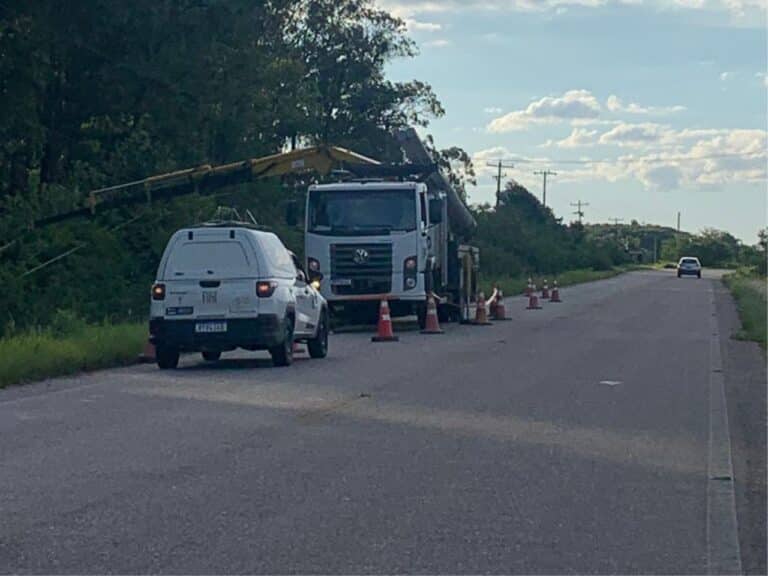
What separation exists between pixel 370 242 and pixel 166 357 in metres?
9.61

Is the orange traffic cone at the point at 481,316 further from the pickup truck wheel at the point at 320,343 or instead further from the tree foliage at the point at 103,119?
the pickup truck wheel at the point at 320,343

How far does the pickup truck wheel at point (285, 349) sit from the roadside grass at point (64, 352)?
2.32 metres

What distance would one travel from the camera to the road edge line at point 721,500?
8.31m

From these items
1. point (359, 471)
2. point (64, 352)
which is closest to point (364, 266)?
point (64, 352)

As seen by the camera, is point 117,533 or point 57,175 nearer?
point 117,533

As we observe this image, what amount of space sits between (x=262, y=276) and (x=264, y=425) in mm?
6593

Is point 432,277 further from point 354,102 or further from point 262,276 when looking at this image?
point 354,102

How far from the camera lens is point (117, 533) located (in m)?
8.61

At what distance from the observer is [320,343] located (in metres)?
22.6

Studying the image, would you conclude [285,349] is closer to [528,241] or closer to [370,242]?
[370,242]

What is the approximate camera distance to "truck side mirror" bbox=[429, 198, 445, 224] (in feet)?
99.1

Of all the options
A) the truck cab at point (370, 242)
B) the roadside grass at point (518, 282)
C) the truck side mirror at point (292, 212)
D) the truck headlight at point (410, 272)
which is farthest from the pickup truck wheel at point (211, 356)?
the roadside grass at point (518, 282)

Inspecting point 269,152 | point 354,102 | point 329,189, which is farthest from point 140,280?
point 354,102

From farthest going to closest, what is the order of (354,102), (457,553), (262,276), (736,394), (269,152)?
(354,102)
(269,152)
(262,276)
(736,394)
(457,553)
